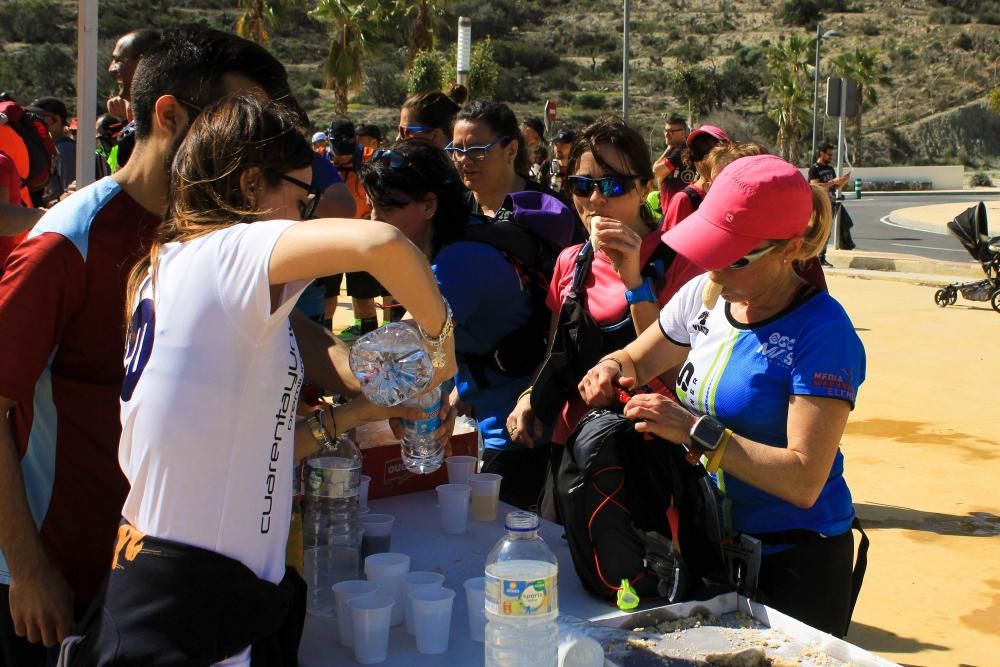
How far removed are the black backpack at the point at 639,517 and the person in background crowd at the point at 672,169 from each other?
3.62 metres

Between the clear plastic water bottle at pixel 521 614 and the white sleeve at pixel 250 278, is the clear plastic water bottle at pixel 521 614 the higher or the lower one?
the lower one

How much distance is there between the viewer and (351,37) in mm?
34062

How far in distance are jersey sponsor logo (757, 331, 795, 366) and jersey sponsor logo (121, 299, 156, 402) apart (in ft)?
5.10

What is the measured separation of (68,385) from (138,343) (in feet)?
1.56

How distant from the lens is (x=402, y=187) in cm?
368

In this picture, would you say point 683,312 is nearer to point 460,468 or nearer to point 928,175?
point 460,468

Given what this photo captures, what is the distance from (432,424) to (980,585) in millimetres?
3566

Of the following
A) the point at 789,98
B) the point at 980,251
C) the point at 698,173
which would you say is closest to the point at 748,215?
the point at 698,173

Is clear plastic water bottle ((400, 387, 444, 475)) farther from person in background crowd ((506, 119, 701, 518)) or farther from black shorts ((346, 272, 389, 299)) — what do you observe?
black shorts ((346, 272, 389, 299))

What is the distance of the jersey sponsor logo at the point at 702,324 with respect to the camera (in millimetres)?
2886

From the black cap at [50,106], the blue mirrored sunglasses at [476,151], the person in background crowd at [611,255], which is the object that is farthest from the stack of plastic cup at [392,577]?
the black cap at [50,106]

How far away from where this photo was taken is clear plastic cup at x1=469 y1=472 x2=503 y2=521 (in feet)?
10.4

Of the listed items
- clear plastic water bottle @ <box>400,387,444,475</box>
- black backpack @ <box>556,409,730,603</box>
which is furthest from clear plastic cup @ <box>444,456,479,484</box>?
black backpack @ <box>556,409,730,603</box>

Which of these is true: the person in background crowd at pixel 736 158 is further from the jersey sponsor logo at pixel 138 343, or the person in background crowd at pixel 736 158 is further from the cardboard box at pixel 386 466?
the jersey sponsor logo at pixel 138 343
